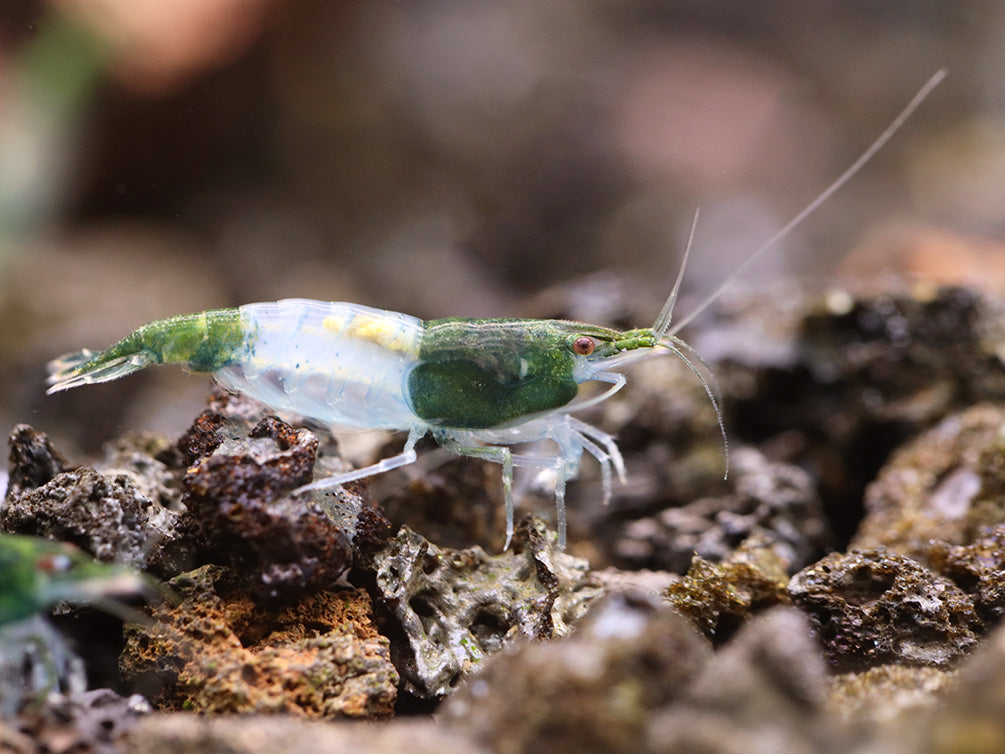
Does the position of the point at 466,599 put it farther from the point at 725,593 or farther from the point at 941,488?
the point at 941,488

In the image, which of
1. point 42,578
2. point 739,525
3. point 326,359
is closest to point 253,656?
point 42,578

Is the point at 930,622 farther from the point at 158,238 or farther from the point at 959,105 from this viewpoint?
the point at 959,105

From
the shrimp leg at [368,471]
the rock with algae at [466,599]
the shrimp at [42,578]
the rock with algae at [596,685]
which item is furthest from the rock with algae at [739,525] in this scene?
the shrimp at [42,578]

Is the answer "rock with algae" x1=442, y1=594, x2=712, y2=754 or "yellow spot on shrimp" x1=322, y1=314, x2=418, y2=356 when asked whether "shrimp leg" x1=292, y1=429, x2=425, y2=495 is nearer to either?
"yellow spot on shrimp" x1=322, y1=314, x2=418, y2=356

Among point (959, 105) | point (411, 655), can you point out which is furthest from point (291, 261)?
point (959, 105)

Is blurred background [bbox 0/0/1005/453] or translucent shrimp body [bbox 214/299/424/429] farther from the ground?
blurred background [bbox 0/0/1005/453]

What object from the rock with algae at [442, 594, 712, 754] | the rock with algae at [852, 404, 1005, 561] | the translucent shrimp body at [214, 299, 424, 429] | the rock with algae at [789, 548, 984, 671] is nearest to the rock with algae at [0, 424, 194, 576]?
the translucent shrimp body at [214, 299, 424, 429]
